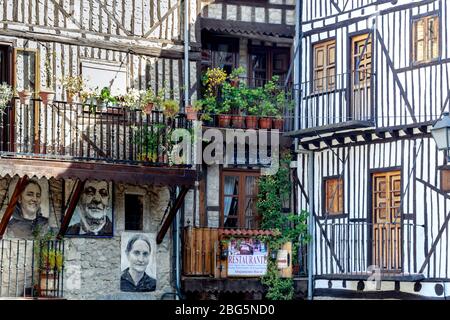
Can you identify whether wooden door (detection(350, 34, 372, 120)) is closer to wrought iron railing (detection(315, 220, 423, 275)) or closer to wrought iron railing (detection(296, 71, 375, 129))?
wrought iron railing (detection(296, 71, 375, 129))

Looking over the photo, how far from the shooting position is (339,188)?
61.1ft

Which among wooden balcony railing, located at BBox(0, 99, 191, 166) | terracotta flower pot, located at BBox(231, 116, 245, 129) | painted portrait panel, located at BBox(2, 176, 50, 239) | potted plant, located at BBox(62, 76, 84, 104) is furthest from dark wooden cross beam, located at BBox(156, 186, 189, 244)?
potted plant, located at BBox(62, 76, 84, 104)

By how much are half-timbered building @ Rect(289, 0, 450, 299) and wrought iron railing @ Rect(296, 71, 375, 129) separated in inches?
0.7

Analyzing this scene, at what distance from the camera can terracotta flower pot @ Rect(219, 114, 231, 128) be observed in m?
18.4

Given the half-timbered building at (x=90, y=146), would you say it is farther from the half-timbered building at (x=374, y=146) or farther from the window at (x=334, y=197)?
the window at (x=334, y=197)

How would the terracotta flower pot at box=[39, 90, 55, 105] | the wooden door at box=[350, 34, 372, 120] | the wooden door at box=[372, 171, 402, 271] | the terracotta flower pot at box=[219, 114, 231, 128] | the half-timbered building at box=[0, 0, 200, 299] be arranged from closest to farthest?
the terracotta flower pot at box=[39, 90, 55, 105] → the half-timbered building at box=[0, 0, 200, 299] → the wooden door at box=[372, 171, 402, 271] → the wooden door at box=[350, 34, 372, 120] → the terracotta flower pot at box=[219, 114, 231, 128]

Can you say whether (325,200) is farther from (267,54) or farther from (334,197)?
(267,54)

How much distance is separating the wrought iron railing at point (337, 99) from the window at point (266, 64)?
0.77 metres

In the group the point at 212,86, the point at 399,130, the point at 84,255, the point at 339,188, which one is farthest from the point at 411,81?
the point at 84,255

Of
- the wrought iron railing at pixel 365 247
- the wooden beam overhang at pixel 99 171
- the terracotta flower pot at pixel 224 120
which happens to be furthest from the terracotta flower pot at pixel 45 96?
the wrought iron railing at pixel 365 247

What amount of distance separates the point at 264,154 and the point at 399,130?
293 cm

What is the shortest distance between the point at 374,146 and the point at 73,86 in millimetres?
5368

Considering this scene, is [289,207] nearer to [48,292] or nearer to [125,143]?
[125,143]

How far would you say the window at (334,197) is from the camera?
18.6m
